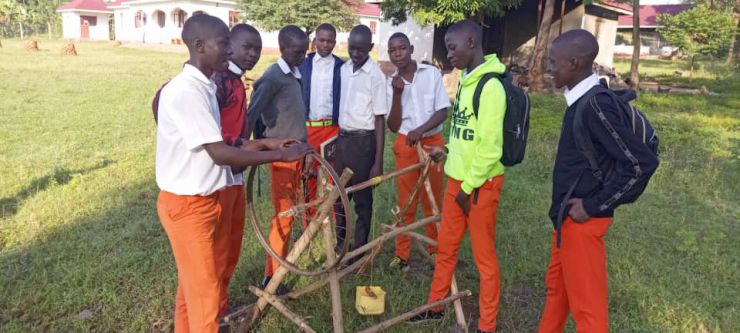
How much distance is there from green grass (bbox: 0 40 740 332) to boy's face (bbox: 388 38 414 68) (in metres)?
1.60

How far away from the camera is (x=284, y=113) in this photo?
353 centimetres

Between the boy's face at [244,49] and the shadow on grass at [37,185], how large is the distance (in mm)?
3248

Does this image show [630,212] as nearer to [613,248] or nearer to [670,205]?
[670,205]

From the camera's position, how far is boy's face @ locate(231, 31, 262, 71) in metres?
3.23

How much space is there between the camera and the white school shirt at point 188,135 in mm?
2271

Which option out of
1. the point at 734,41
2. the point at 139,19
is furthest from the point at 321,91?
the point at 139,19

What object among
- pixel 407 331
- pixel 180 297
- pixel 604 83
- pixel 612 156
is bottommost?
pixel 407 331

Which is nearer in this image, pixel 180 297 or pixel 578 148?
pixel 578 148

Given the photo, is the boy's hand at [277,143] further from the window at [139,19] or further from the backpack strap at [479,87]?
the window at [139,19]

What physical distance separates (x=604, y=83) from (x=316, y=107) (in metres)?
2.07

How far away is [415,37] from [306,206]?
623 inches

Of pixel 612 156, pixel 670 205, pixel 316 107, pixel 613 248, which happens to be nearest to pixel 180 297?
pixel 316 107

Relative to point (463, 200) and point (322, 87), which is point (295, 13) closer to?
point (322, 87)

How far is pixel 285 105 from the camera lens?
11.6ft
